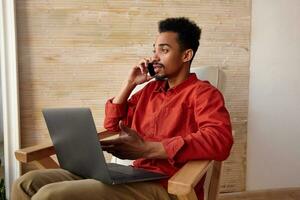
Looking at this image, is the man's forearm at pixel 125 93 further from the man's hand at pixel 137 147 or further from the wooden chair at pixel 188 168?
the man's hand at pixel 137 147

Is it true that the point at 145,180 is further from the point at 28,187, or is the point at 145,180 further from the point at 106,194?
the point at 28,187

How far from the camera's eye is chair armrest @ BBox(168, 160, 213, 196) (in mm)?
885

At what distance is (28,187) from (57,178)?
0.10 meters

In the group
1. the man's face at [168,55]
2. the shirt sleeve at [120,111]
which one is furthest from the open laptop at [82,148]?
the man's face at [168,55]

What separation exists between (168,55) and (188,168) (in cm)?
50

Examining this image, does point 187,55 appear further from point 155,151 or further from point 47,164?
point 47,164

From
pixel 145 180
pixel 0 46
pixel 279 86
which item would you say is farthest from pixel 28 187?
pixel 279 86

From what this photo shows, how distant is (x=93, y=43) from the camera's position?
1942 mm

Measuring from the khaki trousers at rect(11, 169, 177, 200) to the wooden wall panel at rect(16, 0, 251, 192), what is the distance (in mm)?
760

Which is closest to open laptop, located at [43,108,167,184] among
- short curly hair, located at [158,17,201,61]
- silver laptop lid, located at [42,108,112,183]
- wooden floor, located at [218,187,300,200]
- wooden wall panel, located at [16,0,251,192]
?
silver laptop lid, located at [42,108,112,183]

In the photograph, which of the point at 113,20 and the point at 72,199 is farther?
the point at 113,20

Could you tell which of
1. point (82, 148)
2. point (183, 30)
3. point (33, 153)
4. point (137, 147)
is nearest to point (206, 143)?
point (137, 147)

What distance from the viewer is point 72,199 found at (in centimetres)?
103

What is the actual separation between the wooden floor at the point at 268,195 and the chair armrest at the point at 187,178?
1179 millimetres
